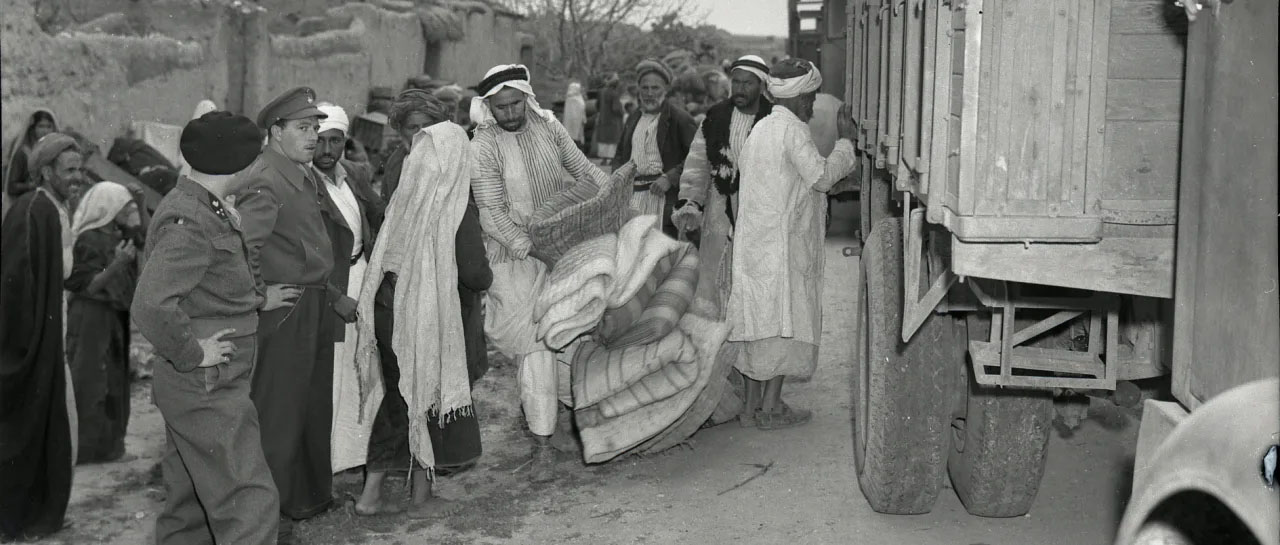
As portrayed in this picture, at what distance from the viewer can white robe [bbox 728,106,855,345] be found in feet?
19.8

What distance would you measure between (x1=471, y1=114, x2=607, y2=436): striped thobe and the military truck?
1.53 m

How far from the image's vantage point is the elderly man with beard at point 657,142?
308 inches

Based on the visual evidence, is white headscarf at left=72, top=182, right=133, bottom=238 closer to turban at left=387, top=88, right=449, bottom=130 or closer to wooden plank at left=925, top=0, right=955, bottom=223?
turban at left=387, top=88, right=449, bottom=130

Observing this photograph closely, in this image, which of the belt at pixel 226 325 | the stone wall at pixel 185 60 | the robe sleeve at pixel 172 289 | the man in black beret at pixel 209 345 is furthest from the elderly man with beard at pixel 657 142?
the robe sleeve at pixel 172 289

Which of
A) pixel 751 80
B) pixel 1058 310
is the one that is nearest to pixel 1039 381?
pixel 1058 310

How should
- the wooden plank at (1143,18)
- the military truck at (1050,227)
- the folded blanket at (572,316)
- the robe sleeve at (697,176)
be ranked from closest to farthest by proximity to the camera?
the military truck at (1050,227) → the wooden plank at (1143,18) → the folded blanket at (572,316) → the robe sleeve at (697,176)

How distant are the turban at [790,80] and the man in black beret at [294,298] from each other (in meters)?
2.21

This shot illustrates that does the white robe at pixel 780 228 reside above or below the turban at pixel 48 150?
below

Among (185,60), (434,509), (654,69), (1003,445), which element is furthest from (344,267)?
(185,60)

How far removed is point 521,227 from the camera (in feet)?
19.3

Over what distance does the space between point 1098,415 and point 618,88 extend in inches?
670

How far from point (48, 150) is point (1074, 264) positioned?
13.7ft

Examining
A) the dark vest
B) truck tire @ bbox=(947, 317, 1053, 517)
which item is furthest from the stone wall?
truck tire @ bbox=(947, 317, 1053, 517)

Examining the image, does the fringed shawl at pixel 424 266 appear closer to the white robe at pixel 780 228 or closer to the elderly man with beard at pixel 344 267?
the elderly man with beard at pixel 344 267
